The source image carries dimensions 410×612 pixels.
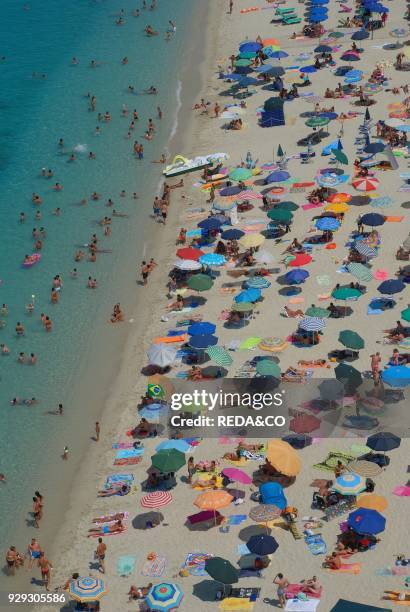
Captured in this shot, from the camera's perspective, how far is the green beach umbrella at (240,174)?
197 feet

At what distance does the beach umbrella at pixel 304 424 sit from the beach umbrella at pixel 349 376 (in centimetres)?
234

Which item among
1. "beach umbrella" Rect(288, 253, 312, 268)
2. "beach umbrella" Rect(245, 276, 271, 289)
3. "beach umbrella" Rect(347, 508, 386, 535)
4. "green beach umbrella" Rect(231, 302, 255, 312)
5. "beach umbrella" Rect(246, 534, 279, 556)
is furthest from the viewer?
"beach umbrella" Rect(288, 253, 312, 268)

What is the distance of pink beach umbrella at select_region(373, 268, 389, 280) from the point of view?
167 feet

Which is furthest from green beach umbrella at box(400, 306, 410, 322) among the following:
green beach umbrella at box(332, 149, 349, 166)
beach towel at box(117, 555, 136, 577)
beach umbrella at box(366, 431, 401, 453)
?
green beach umbrella at box(332, 149, 349, 166)

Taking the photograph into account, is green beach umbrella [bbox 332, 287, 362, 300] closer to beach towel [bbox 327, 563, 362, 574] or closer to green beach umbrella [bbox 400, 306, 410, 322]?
green beach umbrella [bbox 400, 306, 410, 322]

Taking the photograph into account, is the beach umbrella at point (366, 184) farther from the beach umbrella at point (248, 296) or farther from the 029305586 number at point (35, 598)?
the 029305586 number at point (35, 598)

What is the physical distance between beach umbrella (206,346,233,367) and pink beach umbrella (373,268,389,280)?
29.3 feet

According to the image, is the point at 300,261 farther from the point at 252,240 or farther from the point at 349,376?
the point at 349,376

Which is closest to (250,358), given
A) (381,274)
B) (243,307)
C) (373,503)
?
(243,307)

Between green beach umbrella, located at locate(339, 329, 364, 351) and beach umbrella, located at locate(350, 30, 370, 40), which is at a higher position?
green beach umbrella, located at locate(339, 329, 364, 351)

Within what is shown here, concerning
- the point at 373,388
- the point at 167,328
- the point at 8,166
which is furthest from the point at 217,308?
the point at 8,166

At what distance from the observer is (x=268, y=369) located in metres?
43.9

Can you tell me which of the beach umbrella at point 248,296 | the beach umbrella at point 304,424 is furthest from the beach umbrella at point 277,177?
the beach umbrella at point 304,424

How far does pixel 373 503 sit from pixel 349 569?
2.58 metres
